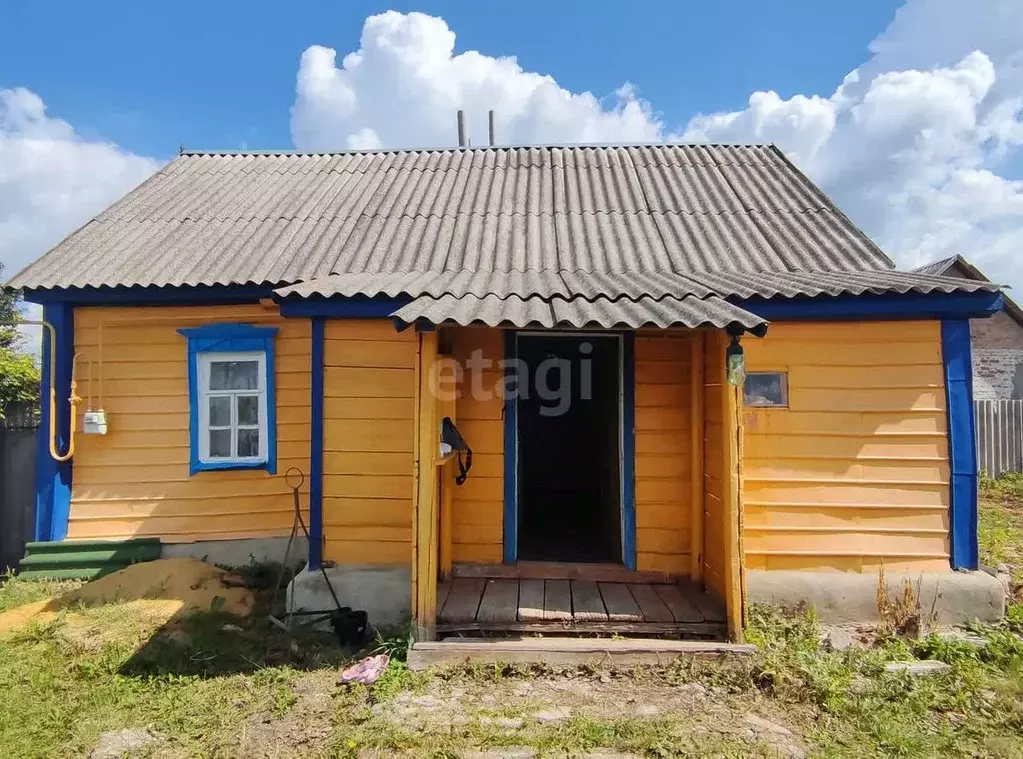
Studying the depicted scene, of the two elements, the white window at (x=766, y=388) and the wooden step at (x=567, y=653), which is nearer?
the wooden step at (x=567, y=653)

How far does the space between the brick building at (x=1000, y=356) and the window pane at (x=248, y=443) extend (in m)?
18.9

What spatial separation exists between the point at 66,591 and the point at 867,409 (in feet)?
24.2

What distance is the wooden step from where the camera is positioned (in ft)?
12.6

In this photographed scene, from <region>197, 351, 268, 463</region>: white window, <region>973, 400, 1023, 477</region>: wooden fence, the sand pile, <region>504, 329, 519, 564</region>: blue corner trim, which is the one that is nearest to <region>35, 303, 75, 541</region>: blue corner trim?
the sand pile

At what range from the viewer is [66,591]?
5.24 metres

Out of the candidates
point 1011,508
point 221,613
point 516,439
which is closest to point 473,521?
point 516,439

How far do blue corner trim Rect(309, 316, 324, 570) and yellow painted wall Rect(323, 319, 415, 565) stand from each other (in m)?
0.05

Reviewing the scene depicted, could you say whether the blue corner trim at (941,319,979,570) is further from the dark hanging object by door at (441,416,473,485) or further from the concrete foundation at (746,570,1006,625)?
the dark hanging object by door at (441,416,473,485)

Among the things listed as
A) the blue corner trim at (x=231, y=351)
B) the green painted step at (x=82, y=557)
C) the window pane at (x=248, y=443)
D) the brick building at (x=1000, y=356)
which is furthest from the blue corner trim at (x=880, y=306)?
the brick building at (x=1000, y=356)

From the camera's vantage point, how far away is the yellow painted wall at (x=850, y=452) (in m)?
4.62

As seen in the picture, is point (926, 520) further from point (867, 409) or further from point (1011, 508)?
point (1011, 508)

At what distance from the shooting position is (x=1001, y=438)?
32.6ft

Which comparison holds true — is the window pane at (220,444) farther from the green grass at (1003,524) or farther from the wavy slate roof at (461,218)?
the green grass at (1003,524)

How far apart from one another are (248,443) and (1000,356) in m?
19.9
